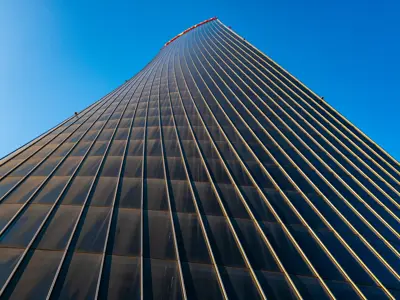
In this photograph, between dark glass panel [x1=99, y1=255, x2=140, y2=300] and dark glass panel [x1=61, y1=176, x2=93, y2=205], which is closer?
dark glass panel [x1=99, y1=255, x2=140, y2=300]

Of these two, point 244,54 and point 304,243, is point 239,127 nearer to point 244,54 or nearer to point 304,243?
point 304,243

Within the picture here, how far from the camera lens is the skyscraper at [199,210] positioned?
32.4 ft

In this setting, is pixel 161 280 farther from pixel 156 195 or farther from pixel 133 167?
pixel 133 167

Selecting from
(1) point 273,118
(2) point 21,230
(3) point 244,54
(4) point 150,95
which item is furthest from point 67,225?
(3) point 244,54

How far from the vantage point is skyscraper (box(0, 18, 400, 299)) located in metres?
9.87

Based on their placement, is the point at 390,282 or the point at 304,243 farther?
the point at 304,243

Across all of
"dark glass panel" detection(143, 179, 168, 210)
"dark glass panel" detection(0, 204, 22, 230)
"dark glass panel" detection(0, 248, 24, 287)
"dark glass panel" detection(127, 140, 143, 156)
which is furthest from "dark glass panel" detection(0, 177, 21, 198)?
"dark glass panel" detection(143, 179, 168, 210)

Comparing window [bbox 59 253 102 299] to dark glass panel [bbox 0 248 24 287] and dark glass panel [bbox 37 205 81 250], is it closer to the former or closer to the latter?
dark glass panel [bbox 37 205 81 250]

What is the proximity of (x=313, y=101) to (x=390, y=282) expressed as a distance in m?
26.8

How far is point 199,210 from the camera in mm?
13273

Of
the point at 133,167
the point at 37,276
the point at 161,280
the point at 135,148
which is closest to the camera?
the point at 37,276

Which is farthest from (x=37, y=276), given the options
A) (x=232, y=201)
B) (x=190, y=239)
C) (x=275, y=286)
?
(x=232, y=201)

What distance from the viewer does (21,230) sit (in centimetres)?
1173

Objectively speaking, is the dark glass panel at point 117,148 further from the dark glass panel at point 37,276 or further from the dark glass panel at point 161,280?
the dark glass panel at point 161,280
